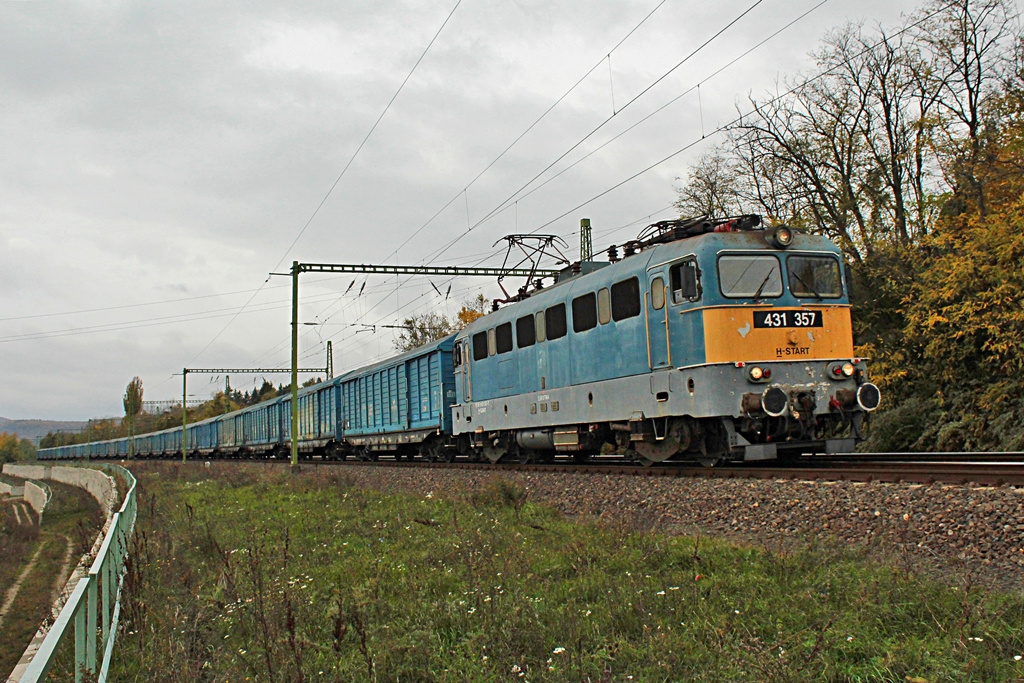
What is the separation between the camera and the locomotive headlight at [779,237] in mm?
12062

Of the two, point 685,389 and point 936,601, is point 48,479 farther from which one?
point 936,601

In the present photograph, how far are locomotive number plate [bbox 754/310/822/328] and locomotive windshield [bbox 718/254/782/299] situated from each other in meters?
0.31

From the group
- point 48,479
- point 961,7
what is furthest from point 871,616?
point 48,479

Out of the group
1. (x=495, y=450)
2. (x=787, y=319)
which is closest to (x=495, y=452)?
(x=495, y=450)

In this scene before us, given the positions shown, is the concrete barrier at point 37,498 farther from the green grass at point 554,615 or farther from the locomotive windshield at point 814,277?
the locomotive windshield at point 814,277

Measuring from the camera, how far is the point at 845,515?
7.92 meters

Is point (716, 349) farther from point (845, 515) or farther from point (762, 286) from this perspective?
point (845, 515)

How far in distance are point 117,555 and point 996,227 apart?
17.1 metres

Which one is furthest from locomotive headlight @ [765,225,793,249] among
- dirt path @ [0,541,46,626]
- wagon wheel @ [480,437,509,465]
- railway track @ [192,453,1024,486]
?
dirt path @ [0,541,46,626]

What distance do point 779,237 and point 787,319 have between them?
1300mm

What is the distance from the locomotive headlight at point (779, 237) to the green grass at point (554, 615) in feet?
17.8

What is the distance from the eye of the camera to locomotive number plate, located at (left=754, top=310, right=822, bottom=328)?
11.4m

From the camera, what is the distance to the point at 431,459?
23.8 m

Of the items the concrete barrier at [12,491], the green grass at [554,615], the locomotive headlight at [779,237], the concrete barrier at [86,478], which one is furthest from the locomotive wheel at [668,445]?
the concrete barrier at [12,491]
